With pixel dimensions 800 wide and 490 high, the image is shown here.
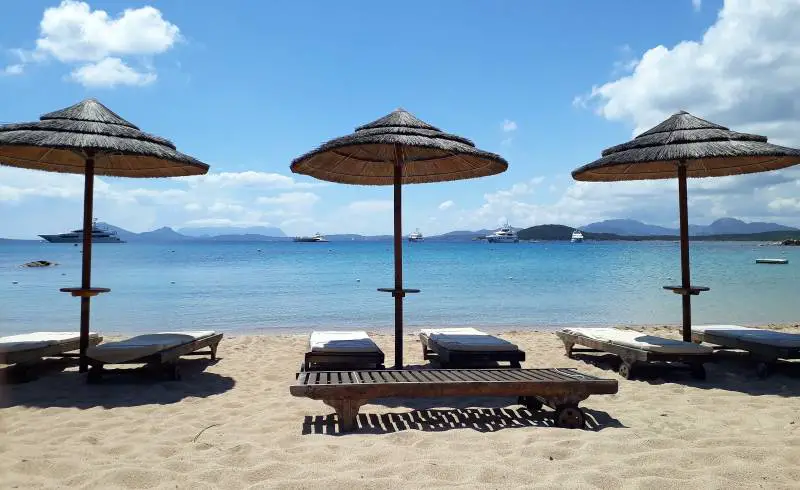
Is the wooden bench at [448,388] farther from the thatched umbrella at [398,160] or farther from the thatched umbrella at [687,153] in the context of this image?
the thatched umbrella at [687,153]

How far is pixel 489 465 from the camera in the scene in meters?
3.04

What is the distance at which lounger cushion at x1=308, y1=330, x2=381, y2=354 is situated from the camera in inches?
217

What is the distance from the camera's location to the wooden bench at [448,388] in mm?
3928

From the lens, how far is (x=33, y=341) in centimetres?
573

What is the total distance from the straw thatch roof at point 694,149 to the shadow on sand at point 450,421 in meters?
3.17

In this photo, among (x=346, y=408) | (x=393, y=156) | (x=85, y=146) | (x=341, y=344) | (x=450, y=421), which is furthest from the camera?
(x=393, y=156)

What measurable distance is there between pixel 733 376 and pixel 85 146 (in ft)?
23.2

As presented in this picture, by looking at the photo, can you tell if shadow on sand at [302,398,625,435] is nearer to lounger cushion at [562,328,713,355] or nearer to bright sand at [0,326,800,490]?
bright sand at [0,326,800,490]

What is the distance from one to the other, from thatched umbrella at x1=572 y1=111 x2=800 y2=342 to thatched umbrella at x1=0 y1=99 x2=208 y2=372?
5000 mm

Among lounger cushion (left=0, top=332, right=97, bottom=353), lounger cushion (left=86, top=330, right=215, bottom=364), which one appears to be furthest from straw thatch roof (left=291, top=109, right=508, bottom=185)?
lounger cushion (left=0, top=332, right=97, bottom=353)

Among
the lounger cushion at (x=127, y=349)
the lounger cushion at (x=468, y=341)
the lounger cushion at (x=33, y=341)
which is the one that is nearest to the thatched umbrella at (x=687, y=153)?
the lounger cushion at (x=468, y=341)

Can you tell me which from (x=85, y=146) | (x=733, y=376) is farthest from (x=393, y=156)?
(x=733, y=376)

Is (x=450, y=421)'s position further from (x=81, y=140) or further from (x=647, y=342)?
(x=81, y=140)

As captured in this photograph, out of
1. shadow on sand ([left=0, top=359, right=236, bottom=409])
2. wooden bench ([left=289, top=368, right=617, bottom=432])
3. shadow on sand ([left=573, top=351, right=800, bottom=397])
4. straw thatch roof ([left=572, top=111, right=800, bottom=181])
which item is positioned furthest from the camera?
straw thatch roof ([left=572, top=111, right=800, bottom=181])
